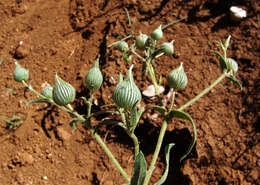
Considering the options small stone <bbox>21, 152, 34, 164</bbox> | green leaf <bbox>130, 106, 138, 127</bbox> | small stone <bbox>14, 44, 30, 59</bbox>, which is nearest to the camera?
green leaf <bbox>130, 106, 138, 127</bbox>

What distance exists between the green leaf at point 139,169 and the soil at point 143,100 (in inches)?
30.8

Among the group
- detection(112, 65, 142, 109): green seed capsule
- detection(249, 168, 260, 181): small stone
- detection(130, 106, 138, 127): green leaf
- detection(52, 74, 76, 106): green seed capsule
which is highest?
detection(52, 74, 76, 106): green seed capsule

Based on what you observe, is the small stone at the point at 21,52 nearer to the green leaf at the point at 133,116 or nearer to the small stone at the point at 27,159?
the small stone at the point at 27,159

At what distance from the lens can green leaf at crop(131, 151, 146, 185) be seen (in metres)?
1.23

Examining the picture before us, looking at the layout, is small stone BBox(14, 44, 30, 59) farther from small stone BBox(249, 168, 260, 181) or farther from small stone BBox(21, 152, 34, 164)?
small stone BBox(249, 168, 260, 181)

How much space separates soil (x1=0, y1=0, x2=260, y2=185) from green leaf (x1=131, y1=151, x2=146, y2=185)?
78 cm

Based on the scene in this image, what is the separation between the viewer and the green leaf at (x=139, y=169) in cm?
123

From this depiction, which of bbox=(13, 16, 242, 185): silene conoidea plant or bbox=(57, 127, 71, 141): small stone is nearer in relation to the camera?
bbox=(13, 16, 242, 185): silene conoidea plant

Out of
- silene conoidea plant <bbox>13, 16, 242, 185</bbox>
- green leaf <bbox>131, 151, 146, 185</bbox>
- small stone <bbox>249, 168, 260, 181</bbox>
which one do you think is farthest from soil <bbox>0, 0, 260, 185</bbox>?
green leaf <bbox>131, 151, 146, 185</bbox>

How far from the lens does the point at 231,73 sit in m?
1.88

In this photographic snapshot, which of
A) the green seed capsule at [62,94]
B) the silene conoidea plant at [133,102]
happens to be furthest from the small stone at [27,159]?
the green seed capsule at [62,94]

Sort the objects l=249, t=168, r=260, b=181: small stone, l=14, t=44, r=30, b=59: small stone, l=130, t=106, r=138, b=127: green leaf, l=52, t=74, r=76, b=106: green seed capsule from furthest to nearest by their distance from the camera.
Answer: l=14, t=44, r=30, b=59: small stone
l=249, t=168, r=260, b=181: small stone
l=52, t=74, r=76, b=106: green seed capsule
l=130, t=106, r=138, b=127: green leaf

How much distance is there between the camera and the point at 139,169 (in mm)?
1284

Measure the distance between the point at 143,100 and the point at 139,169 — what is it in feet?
3.66
